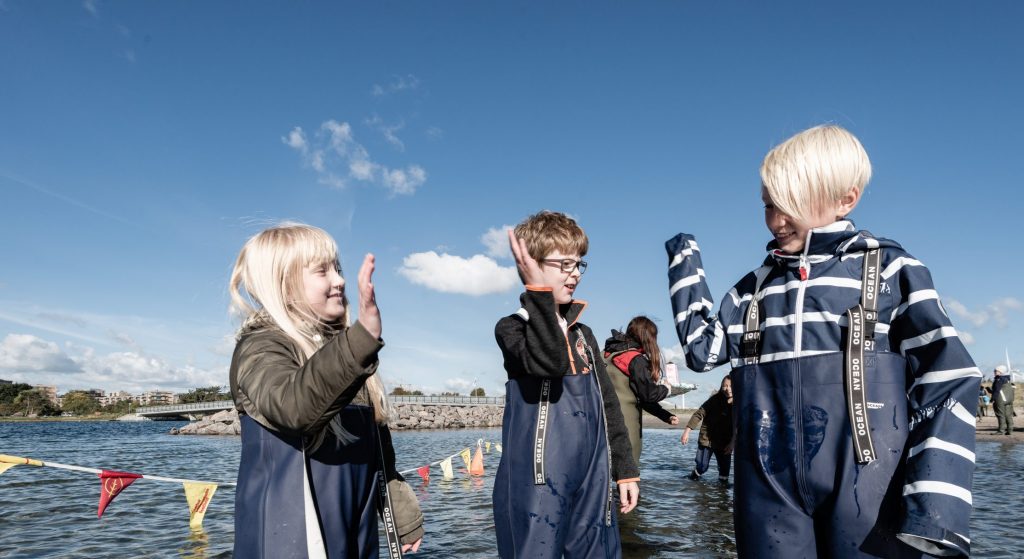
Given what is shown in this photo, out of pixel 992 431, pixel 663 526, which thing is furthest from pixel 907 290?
pixel 992 431

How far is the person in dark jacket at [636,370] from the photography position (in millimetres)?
6363

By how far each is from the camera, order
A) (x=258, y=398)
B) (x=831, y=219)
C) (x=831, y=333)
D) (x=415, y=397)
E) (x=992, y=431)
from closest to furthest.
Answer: (x=258, y=398) → (x=831, y=333) → (x=831, y=219) → (x=992, y=431) → (x=415, y=397)

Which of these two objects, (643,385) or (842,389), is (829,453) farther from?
(643,385)

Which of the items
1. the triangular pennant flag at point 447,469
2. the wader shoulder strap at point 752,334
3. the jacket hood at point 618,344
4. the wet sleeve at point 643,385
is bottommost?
the triangular pennant flag at point 447,469

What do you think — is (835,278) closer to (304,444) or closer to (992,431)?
(304,444)

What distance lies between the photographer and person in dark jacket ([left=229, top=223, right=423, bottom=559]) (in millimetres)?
1698

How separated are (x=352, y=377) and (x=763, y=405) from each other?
144 cm

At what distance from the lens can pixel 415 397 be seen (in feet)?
225

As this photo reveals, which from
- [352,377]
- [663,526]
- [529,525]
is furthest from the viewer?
[663,526]

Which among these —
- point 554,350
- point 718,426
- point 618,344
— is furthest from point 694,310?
point 718,426

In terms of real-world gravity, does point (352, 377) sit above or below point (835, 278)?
below

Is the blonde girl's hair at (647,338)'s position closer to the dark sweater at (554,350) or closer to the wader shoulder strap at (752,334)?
the dark sweater at (554,350)

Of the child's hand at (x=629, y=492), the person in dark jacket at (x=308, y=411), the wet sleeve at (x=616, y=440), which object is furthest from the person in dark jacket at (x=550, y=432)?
the person in dark jacket at (x=308, y=411)

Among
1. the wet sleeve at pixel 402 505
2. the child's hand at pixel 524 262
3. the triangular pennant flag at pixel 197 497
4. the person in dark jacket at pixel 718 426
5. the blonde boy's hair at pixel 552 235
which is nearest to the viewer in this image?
the child's hand at pixel 524 262
